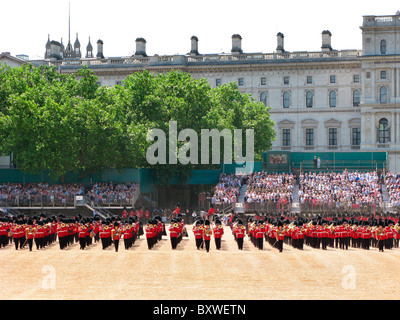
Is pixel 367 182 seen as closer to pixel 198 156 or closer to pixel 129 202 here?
pixel 198 156

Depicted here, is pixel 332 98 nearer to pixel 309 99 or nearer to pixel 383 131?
pixel 309 99

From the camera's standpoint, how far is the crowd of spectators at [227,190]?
57469mm

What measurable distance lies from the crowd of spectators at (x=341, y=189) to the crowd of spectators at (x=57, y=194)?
48.5 ft

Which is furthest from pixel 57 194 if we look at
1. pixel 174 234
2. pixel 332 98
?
pixel 332 98

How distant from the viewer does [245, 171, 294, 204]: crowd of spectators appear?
2201 inches

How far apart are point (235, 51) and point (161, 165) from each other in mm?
39497

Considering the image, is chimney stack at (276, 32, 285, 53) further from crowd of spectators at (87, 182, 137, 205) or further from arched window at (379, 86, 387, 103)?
crowd of spectators at (87, 182, 137, 205)

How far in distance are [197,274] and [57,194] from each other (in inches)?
1214

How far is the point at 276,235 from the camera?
3491 centimetres

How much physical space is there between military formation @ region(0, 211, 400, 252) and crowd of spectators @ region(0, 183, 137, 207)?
51.7ft

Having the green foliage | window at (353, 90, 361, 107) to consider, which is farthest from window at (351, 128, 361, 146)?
the green foliage

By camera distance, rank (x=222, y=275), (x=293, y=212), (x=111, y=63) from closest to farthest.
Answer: (x=222, y=275) → (x=293, y=212) → (x=111, y=63)

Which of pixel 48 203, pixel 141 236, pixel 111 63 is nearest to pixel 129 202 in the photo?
pixel 48 203

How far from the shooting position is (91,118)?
188 ft
